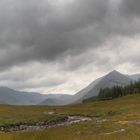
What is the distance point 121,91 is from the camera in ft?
637

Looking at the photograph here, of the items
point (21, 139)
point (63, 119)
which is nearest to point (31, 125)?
point (63, 119)

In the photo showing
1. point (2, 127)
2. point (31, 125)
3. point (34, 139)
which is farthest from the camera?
point (31, 125)

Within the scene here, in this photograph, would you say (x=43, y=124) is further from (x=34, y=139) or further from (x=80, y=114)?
(x=34, y=139)

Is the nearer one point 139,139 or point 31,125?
point 139,139

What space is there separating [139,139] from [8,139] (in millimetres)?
9931

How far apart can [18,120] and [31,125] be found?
460 cm

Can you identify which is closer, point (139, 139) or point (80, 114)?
point (139, 139)

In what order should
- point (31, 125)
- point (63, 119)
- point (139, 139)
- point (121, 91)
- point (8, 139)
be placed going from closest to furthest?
point (139, 139) → point (8, 139) → point (31, 125) → point (63, 119) → point (121, 91)

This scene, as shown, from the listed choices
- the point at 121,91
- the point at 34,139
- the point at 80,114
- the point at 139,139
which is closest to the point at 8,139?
the point at 34,139

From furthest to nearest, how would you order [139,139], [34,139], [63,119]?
[63,119] → [34,139] → [139,139]

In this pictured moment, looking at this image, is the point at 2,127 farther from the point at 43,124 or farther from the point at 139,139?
the point at 139,139

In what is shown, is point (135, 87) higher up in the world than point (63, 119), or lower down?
higher up

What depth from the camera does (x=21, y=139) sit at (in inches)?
963

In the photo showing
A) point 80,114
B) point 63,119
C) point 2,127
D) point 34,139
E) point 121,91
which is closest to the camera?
point 34,139
